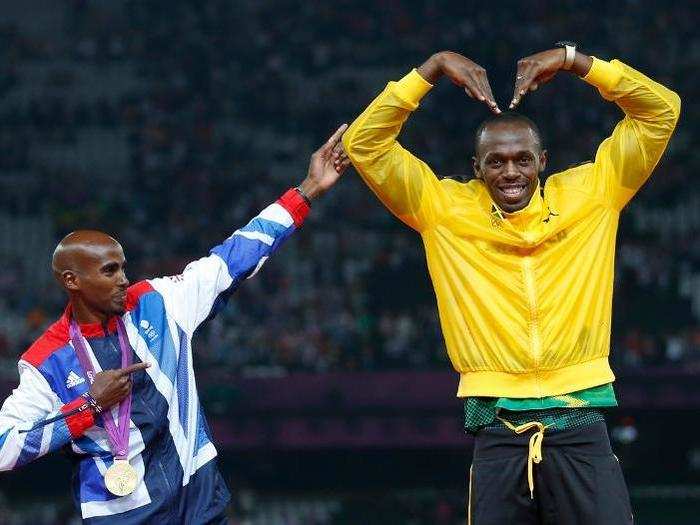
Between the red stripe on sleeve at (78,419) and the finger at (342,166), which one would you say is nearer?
the red stripe on sleeve at (78,419)

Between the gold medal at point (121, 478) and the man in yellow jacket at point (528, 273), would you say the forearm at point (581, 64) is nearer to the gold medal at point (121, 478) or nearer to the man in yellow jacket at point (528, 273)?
the man in yellow jacket at point (528, 273)

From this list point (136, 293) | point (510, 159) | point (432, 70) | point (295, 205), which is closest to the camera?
point (510, 159)

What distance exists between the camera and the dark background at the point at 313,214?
1266 centimetres

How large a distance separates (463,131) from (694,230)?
11.1ft

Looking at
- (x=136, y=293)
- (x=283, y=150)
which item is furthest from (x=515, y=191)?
(x=283, y=150)

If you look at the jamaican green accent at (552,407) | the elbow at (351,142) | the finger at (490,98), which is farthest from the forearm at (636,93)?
the jamaican green accent at (552,407)

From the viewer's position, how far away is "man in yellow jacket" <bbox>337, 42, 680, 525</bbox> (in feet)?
14.1

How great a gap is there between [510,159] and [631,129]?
0.47 m

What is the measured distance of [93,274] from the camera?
15.0 feet

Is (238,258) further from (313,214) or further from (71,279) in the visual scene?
(313,214)

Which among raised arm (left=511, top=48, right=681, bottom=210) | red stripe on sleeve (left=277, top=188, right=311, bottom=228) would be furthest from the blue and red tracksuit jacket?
raised arm (left=511, top=48, right=681, bottom=210)

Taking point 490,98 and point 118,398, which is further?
point 118,398

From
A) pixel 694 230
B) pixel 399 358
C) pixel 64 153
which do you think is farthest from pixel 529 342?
pixel 64 153

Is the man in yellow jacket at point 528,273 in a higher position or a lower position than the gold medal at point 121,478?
higher
